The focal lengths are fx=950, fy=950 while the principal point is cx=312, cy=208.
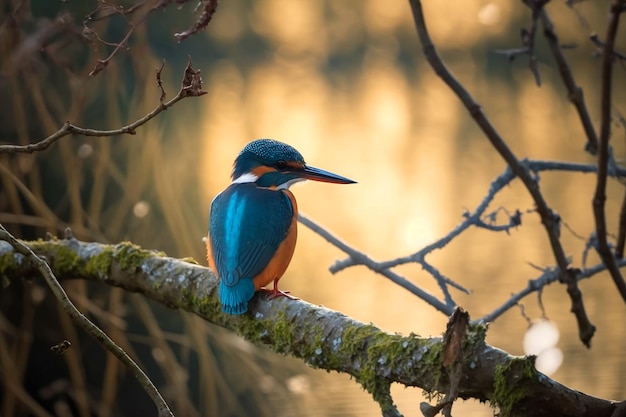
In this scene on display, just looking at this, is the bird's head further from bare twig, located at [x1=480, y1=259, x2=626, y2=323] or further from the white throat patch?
bare twig, located at [x1=480, y1=259, x2=626, y2=323]

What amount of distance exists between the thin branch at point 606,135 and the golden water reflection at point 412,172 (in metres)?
0.46

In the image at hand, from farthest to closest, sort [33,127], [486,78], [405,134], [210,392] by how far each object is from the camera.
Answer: [486,78] → [405,134] → [33,127] → [210,392]

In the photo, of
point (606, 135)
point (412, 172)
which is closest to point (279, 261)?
point (606, 135)

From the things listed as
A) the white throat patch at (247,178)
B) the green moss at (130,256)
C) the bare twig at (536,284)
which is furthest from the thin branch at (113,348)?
the bare twig at (536,284)

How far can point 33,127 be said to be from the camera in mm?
5020

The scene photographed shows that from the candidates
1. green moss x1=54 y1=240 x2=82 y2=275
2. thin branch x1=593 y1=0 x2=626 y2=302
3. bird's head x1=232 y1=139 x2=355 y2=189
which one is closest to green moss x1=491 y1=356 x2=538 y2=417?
thin branch x1=593 y1=0 x2=626 y2=302

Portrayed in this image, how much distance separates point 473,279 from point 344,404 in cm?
194

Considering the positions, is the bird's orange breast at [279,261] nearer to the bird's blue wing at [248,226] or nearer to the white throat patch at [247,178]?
the bird's blue wing at [248,226]

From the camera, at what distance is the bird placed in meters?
2.02

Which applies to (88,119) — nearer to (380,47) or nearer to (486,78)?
(486,78)

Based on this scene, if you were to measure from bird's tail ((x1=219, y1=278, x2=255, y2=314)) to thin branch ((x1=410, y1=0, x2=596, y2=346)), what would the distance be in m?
0.60

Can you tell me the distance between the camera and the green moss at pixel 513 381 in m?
1.45

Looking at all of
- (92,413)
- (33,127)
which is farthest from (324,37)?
(92,413)

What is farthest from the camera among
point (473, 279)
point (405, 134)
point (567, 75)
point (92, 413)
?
point (405, 134)
